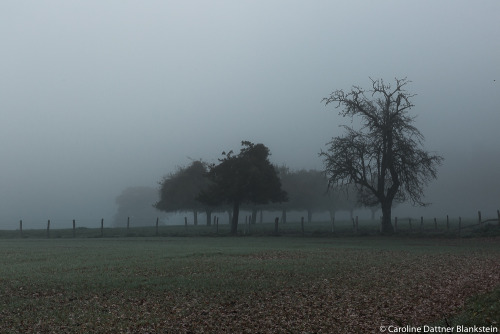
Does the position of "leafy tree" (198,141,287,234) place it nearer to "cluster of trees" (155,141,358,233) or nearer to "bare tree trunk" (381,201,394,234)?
"cluster of trees" (155,141,358,233)

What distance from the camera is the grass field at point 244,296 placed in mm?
12344

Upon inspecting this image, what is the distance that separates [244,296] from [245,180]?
53174mm

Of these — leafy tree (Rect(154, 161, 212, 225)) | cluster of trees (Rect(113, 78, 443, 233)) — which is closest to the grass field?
cluster of trees (Rect(113, 78, 443, 233))

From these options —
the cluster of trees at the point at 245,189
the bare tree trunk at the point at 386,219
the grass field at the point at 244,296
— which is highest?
the cluster of trees at the point at 245,189

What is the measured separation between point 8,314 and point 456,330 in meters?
9.76

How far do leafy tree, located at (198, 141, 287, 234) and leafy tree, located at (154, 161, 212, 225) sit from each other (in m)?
29.7

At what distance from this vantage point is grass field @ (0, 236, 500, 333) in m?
12.3

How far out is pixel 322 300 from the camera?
15055 mm

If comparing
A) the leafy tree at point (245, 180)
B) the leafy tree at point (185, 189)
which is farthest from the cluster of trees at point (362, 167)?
the leafy tree at point (185, 189)

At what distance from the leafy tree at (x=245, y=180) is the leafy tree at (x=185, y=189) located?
29660 millimetres

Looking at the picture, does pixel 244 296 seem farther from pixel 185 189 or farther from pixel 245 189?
pixel 185 189

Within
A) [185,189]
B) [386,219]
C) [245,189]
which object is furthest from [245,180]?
[185,189]

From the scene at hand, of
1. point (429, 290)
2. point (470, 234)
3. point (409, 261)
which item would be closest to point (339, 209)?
point (470, 234)

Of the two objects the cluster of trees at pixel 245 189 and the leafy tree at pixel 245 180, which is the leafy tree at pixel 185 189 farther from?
the leafy tree at pixel 245 180
